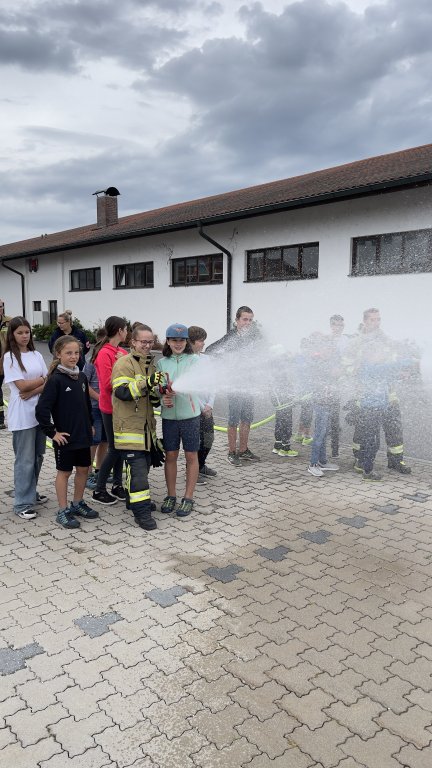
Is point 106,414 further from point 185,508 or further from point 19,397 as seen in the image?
point 185,508

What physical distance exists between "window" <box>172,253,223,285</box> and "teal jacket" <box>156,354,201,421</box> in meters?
9.97

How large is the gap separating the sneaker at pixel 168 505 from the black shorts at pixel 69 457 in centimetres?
87

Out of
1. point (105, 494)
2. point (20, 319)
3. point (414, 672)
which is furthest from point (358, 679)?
point (20, 319)

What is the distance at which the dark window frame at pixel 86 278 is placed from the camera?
2052 centimetres

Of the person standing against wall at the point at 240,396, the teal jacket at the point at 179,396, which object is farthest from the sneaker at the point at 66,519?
the person standing against wall at the point at 240,396

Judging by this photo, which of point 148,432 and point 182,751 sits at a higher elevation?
point 148,432

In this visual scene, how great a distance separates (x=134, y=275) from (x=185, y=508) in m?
14.3

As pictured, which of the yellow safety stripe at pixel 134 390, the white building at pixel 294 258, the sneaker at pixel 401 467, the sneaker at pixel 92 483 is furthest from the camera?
the white building at pixel 294 258

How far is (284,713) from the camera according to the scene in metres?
2.64

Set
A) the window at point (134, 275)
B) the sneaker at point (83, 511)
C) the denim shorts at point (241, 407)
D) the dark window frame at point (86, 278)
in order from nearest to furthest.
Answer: the sneaker at point (83, 511)
the denim shorts at point (241, 407)
the window at point (134, 275)
the dark window frame at point (86, 278)

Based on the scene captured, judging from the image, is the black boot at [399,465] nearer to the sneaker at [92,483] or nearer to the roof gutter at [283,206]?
the sneaker at [92,483]

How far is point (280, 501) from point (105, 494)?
1758 millimetres

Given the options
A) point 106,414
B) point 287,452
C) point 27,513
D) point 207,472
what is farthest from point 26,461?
point 287,452

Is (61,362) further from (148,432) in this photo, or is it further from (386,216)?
(386,216)
